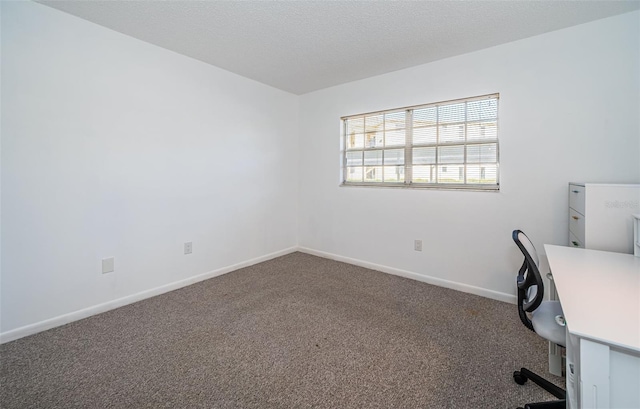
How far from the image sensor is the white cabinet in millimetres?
1835

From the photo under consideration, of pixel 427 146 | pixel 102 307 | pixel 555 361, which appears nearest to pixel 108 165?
pixel 102 307

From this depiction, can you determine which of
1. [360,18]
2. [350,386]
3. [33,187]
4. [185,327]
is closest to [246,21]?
[360,18]

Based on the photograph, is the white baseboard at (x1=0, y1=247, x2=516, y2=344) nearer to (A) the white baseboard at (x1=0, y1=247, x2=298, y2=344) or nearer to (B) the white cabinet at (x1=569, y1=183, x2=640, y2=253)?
(A) the white baseboard at (x1=0, y1=247, x2=298, y2=344)

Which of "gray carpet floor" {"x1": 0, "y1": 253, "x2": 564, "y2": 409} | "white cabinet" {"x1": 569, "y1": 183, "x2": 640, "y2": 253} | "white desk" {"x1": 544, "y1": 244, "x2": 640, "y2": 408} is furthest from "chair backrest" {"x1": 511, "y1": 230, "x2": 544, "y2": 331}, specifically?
"white cabinet" {"x1": 569, "y1": 183, "x2": 640, "y2": 253}

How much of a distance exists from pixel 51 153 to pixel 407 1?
3.02 metres

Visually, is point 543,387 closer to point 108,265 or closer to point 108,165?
point 108,265

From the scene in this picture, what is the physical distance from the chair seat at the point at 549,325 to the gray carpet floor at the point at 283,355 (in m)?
0.44

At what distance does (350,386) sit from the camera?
159 cm

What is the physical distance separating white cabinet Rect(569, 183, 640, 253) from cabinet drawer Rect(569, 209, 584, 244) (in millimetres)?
56

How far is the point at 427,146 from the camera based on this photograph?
10.6 ft

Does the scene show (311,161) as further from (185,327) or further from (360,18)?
(185,327)

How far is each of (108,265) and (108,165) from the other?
92 centimetres

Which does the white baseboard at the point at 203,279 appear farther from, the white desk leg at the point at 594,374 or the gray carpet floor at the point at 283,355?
the white desk leg at the point at 594,374

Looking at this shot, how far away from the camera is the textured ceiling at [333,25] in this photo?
82.4 inches
